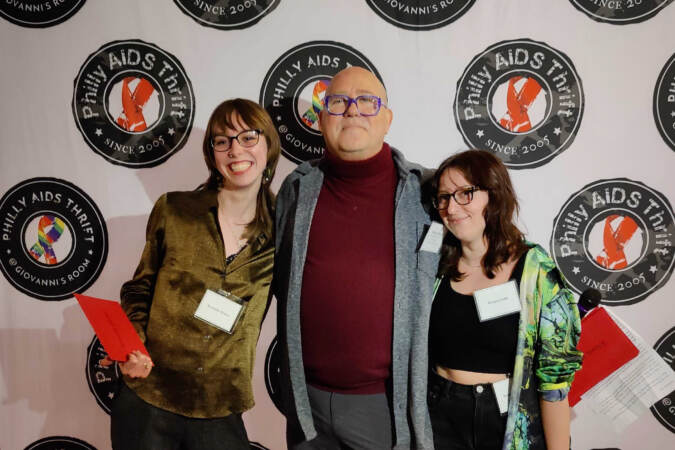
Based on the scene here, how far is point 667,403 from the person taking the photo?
2.28 metres

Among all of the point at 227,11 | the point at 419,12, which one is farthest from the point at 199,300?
the point at 419,12

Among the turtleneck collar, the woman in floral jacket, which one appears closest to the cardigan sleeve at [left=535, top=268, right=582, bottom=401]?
the woman in floral jacket

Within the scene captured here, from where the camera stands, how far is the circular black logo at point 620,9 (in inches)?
83.4

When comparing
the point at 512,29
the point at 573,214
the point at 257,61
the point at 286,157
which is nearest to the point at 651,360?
the point at 573,214

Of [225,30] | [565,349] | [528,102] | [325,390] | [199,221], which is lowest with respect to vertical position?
[325,390]

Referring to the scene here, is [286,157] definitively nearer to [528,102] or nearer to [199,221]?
[199,221]

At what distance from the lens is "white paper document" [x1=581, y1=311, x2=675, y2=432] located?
1833 millimetres

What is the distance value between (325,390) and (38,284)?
5.37 ft

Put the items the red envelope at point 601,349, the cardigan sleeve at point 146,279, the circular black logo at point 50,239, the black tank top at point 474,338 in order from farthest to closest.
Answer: the circular black logo at point 50,239, the red envelope at point 601,349, the cardigan sleeve at point 146,279, the black tank top at point 474,338

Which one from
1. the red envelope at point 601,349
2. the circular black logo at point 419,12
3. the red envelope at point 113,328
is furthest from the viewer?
the circular black logo at point 419,12

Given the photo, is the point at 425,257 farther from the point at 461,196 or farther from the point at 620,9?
the point at 620,9

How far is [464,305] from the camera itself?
1478mm

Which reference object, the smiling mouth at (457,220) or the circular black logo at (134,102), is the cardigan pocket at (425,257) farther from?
the circular black logo at (134,102)

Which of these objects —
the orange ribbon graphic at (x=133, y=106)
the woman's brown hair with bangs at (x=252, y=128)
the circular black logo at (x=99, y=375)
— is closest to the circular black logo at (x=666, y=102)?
the woman's brown hair with bangs at (x=252, y=128)
